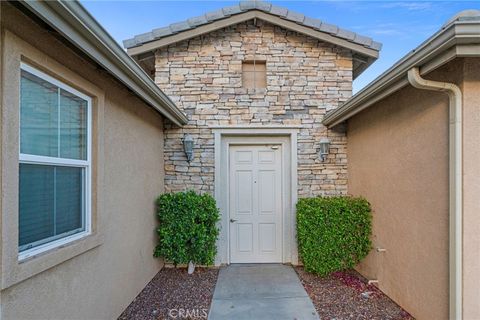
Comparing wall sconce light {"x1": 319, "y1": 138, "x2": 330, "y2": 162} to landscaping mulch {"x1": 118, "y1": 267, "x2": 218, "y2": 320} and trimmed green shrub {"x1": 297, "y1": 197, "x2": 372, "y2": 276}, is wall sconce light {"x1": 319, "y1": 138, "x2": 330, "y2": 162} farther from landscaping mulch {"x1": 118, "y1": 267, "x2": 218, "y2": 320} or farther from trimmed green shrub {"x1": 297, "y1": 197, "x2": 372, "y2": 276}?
landscaping mulch {"x1": 118, "y1": 267, "x2": 218, "y2": 320}

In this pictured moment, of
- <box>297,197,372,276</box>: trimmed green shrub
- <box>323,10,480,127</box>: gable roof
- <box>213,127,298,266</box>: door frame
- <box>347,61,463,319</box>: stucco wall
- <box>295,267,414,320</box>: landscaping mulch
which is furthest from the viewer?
<box>213,127,298,266</box>: door frame

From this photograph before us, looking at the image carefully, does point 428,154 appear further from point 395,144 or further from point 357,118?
point 357,118

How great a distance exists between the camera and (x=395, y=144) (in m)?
3.85

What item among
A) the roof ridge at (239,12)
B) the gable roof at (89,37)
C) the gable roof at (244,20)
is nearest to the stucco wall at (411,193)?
the gable roof at (244,20)

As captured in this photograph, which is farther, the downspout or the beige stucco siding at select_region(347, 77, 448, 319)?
the beige stucco siding at select_region(347, 77, 448, 319)

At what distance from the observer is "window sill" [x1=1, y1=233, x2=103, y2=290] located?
1831mm

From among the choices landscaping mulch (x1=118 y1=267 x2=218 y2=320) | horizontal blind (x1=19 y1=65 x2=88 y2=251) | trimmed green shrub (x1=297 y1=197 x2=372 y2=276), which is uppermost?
horizontal blind (x1=19 y1=65 x2=88 y2=251)

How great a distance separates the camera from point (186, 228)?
479 centimetres

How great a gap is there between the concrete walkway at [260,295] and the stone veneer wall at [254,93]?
1.60 metres

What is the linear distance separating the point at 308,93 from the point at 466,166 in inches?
132

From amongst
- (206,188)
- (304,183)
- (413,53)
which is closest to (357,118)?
(304,183)

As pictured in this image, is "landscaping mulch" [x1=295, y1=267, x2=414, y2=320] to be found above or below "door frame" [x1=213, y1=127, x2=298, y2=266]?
below

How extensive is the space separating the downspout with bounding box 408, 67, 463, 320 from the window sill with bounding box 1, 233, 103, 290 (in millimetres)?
3553

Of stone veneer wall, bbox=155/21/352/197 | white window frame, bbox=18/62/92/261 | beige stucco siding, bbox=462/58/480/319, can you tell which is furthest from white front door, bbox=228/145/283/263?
beige stucco siding, bbox=462/58/480/319
